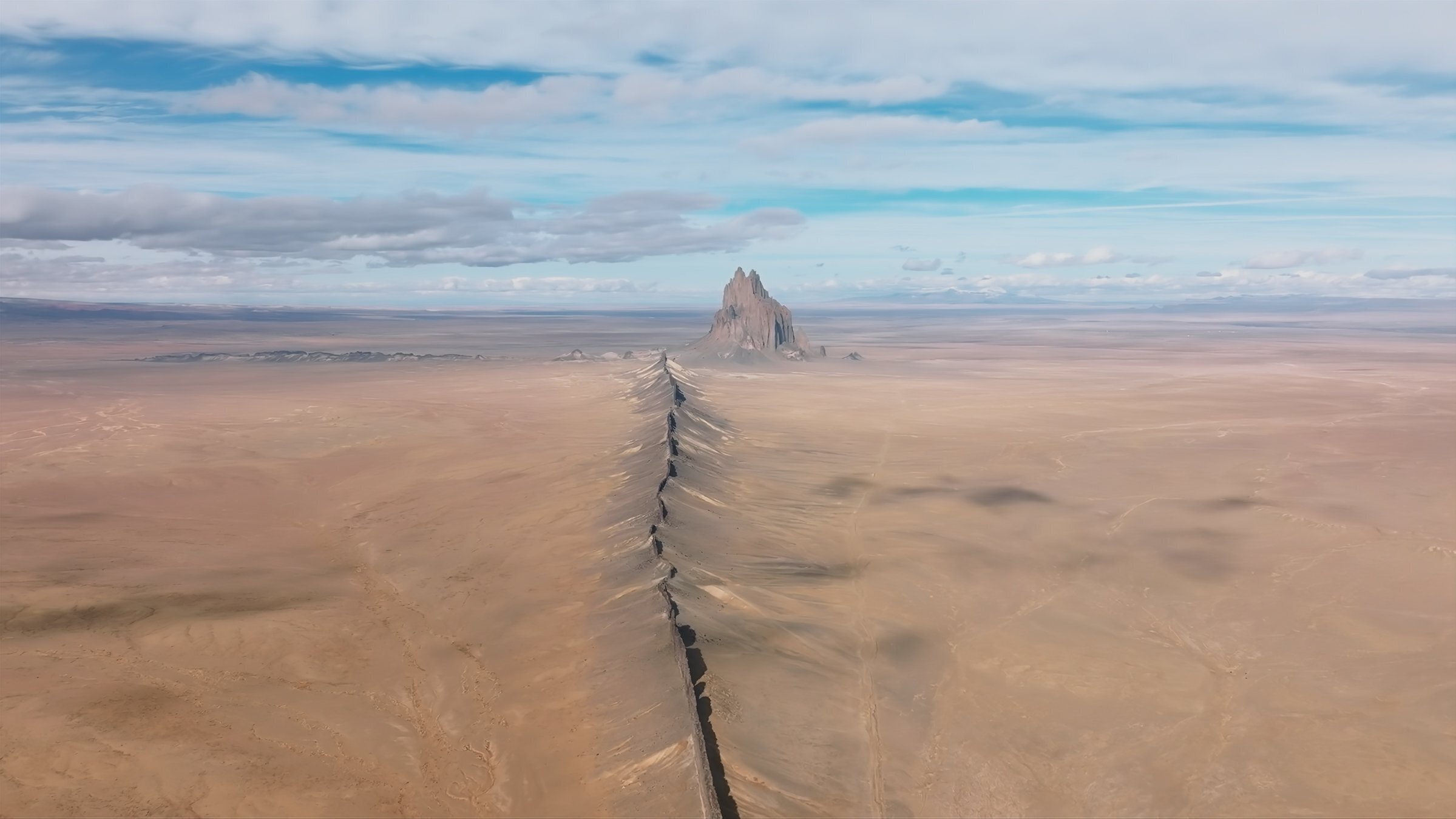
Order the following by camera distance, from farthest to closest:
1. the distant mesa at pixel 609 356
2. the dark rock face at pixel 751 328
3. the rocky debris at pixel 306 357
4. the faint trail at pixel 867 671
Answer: the rocky debris at pixel 306 357 → the distant mesa at pixel 609 356 → the dark rock face at pixel 751 328 → the faint trail at pixel 867 671

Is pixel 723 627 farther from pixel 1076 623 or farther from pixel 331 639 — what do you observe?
pixel 1076 623

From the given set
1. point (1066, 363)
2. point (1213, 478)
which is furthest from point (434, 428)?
point (1066, 363)

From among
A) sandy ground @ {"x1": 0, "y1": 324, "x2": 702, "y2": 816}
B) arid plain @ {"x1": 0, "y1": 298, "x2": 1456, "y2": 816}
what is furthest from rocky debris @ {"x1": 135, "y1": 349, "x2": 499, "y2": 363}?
sandy ground @ {"x1": 0, "y1": 324, "x2": 702, "y2": 816}

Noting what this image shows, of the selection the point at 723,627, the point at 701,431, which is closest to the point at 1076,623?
the point at 723,627

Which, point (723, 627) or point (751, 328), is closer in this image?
point (723, 627)

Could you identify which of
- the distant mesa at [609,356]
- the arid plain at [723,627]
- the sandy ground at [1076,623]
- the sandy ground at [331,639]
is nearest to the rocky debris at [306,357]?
the distant mesa at [609,356]

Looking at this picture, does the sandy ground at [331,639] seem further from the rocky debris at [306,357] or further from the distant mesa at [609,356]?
the rocky debris at [306,357]

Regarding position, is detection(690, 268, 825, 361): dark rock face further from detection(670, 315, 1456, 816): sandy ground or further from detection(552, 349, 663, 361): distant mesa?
detection(670, 315, 1456, 816): sandy ground
